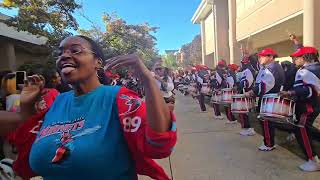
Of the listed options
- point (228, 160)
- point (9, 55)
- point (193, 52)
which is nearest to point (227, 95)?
point (228, 160)

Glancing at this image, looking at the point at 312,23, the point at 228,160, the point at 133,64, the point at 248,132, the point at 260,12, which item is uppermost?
the point at 260,12

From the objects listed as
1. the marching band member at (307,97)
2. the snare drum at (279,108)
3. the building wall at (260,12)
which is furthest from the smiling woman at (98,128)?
the building wall at (260,12)

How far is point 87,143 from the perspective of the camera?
170cm

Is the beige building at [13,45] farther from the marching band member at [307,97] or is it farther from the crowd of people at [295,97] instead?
the marching band member at [307,97]

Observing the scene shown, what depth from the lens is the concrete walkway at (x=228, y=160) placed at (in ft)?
18.3

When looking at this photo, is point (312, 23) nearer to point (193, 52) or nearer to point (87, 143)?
point (87, 143)

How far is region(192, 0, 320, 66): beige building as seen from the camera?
12.6 m

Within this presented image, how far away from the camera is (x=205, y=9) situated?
119 ft

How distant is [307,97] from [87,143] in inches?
179

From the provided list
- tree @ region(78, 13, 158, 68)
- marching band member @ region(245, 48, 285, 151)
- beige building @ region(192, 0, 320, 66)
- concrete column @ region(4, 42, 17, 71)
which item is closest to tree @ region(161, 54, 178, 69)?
tree @ region(78, 13, 158, 68)

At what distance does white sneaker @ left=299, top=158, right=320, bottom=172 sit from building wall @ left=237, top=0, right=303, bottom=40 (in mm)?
9974

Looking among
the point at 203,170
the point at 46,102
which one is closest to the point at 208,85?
the point at 203,170

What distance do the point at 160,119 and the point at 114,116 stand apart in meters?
0.27

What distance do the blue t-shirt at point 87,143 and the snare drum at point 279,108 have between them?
4.43 meters
